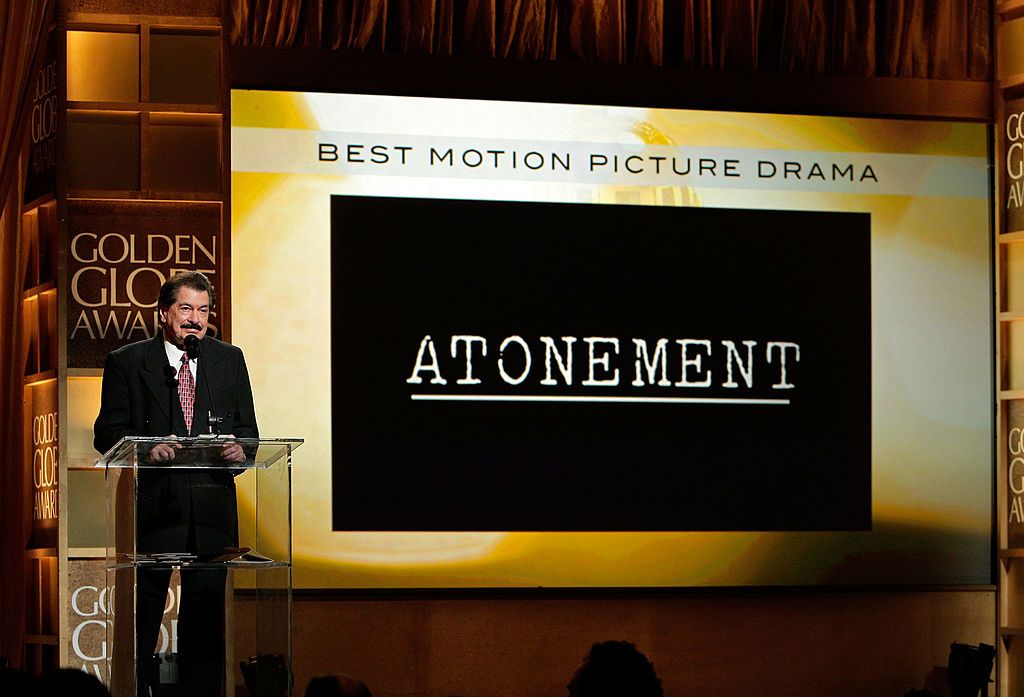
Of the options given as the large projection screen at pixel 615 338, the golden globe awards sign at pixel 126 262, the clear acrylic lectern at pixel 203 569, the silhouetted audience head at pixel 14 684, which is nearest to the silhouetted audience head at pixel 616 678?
the silhouetted audience head at pixel 14 684

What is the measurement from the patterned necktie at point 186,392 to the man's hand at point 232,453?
0.76 metres

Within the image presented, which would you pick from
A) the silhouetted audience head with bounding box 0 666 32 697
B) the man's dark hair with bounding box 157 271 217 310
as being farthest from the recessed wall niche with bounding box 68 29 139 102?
the silhouetted audience head with bounding box 0 666 32 697

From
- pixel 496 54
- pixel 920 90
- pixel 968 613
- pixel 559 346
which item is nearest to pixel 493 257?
pixel 559 346

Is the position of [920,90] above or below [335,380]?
above

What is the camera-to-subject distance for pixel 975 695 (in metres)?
6.15

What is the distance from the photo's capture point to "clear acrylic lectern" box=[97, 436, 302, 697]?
4000 mm

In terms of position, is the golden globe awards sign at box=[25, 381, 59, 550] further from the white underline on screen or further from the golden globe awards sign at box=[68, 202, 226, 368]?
the white underline on screen

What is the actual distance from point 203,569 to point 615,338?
2.51m

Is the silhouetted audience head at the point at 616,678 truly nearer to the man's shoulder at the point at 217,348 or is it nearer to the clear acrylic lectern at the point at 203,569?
the clear acrylic lectern at the point at 203,569

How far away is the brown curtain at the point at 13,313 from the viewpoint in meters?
5.86

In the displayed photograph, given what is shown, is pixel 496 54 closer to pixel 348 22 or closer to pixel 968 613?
pixel 348 22

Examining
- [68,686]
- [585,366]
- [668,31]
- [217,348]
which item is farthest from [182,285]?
[668,31]

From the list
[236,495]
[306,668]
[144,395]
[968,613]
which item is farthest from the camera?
[968,613]

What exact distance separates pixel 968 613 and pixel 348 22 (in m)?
3.50
